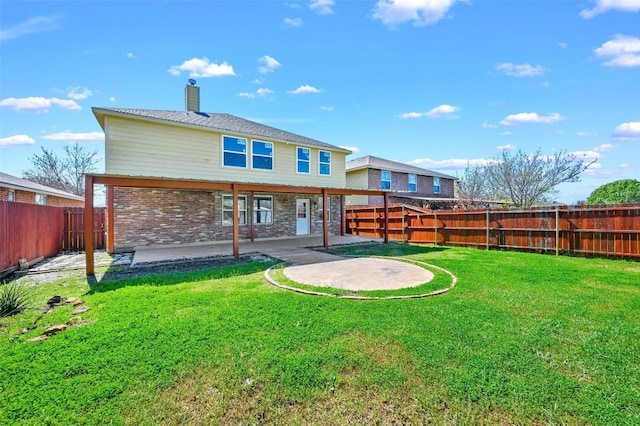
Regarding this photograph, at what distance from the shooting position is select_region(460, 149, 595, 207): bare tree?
1733 centimetres

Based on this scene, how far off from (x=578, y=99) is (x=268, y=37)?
15.0 m

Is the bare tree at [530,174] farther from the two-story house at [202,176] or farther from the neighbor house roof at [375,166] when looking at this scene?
the two-story house at [202,176]

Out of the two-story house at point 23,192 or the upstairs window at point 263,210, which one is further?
the upstairs window at point 263,210

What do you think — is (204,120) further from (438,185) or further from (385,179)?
(438,185)

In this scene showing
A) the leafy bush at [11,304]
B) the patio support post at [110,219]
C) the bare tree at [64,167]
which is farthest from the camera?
the bare tree at [64,167]

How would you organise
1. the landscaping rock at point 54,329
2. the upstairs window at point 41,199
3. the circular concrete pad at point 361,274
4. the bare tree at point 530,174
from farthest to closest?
the bare tree at point 530,174, the upstairs window at point 41,199, the circular concrete pad at point 361,274, the landscaping rock at point 54,329

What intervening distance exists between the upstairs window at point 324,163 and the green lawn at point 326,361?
10872 mm

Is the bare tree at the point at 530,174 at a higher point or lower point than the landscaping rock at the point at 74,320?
→ higher

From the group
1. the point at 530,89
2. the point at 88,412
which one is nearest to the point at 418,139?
the point at 530,89

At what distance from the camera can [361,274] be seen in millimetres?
7344

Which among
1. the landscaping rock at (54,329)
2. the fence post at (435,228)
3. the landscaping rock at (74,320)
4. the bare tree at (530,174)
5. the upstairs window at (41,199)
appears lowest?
the landscaping rock at (74,320)

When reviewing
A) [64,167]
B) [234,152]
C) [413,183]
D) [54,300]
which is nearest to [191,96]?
[234,152]

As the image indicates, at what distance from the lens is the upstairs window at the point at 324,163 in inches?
616

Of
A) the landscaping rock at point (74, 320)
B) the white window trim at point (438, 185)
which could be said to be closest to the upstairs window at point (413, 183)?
the white window trim at point (438, 185)
